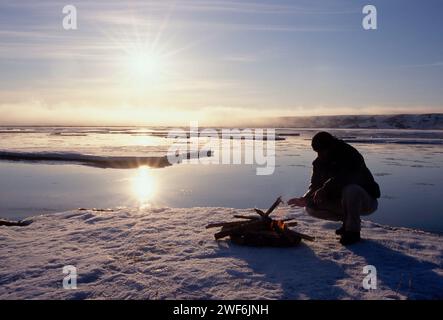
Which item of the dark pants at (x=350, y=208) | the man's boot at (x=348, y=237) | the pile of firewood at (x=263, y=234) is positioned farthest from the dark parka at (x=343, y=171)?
the pile of firewood at (x=263, y=234)

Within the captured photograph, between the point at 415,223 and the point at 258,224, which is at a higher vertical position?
the point at 258,224

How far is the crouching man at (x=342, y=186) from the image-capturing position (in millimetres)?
6328

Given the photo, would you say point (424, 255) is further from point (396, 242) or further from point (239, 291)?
point (239, 291)

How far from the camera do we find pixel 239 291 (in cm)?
488

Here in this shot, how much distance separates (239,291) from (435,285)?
245 centimetres

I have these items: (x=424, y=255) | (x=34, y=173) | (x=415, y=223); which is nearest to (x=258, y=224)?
(x=424, y=255)

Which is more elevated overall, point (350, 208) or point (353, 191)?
point (353, 191)

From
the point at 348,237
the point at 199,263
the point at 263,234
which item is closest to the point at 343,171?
the point at 348,237

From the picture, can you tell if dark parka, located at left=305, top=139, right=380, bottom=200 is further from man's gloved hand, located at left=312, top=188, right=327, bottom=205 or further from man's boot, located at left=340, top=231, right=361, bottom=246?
man's boot, located at left=340, top=231, right=361, bottom=246

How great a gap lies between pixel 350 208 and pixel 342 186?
0.36 meters

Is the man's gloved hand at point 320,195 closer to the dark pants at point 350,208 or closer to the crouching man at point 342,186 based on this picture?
the crouching man at point 342,186

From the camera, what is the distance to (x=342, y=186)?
646 centimetres

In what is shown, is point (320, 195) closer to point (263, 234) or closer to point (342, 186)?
point (342, 186)

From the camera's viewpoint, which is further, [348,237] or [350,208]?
[348,237]
